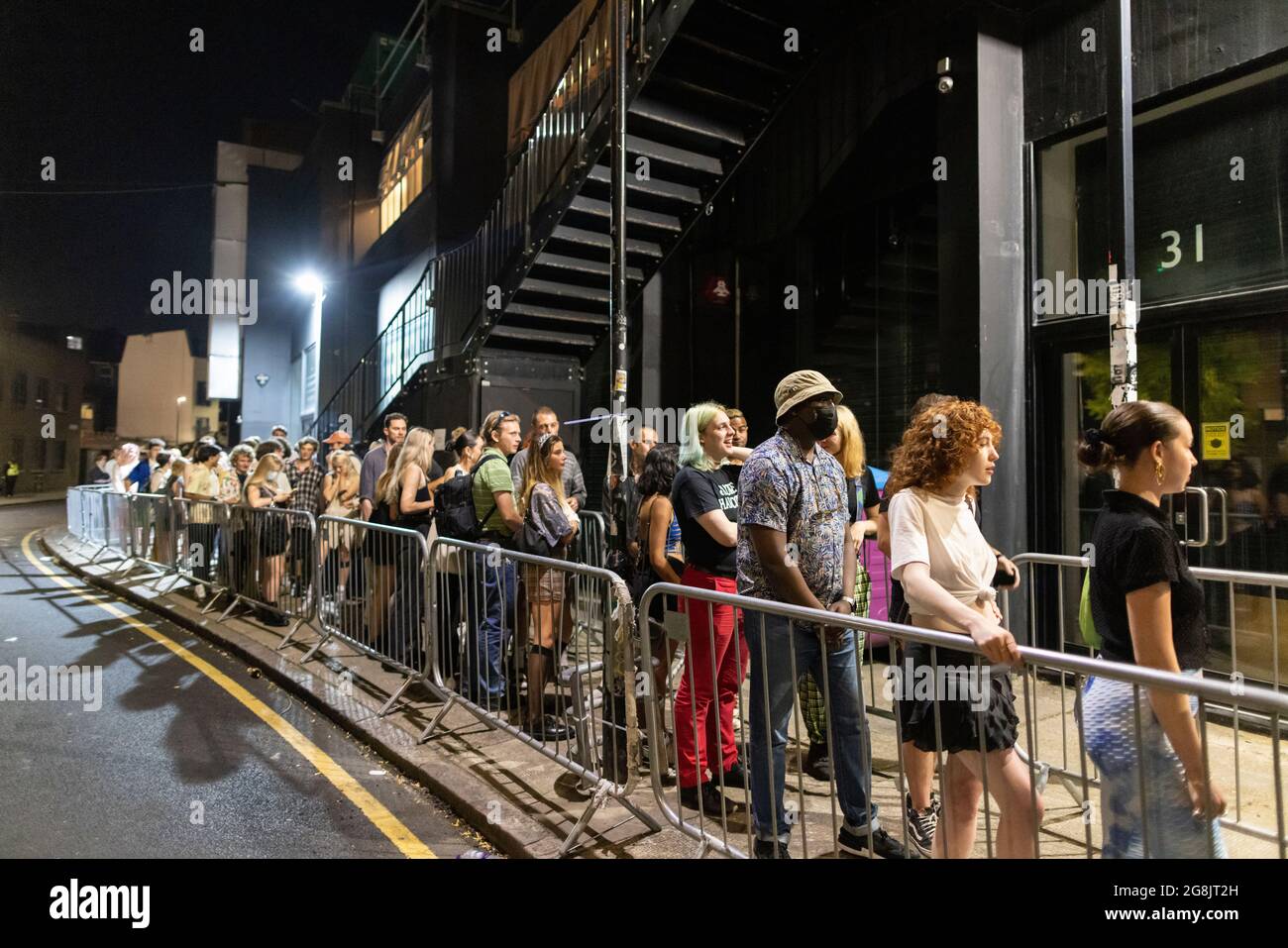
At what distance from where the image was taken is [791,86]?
8.94 meters

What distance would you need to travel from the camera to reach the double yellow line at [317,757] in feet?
12.5

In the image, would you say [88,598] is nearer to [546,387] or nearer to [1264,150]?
[546,387]

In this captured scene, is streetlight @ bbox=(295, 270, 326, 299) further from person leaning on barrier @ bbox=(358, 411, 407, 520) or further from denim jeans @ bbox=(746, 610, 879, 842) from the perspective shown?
denim jeans @ bbox=(746, 610, 879, 842)

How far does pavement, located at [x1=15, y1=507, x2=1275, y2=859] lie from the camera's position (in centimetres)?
362

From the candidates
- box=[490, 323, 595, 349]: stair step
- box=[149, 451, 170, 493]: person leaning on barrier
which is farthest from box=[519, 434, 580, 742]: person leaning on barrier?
box=[149, 451, 170, 493]: person leaning on barrier

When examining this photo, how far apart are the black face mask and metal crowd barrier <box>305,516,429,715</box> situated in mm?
3065

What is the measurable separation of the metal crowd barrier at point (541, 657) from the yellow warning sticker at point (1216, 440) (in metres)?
4.47

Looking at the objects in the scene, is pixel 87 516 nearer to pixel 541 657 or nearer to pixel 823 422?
pixel 541 657

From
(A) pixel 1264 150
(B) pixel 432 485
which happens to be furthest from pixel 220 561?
(A) pixel 1264 150

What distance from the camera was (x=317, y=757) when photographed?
489 centimetres

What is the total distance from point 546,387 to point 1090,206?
6.96 metres

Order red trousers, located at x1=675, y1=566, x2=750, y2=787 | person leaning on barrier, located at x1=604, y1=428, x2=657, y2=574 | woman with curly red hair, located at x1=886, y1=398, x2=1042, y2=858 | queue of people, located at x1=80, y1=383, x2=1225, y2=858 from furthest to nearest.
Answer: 1. person leaning on barrier, located at x1=604, y1=428, x2=657, y2=574
2. red trousers, located at x1=675, y1=566, x2=750, y2=787
3. woman with curly red hair, located at x1=886, y1=398, x2=1042, y2=858
4. queue of people, located at x1=80, y1=383, x2=1225, y2=858

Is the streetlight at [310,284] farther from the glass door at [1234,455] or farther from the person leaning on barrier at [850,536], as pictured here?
the glass door at [1234,455]

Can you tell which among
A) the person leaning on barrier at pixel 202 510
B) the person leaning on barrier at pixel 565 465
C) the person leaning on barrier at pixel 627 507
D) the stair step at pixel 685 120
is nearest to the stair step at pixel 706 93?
the stair step at pixel 685 120
